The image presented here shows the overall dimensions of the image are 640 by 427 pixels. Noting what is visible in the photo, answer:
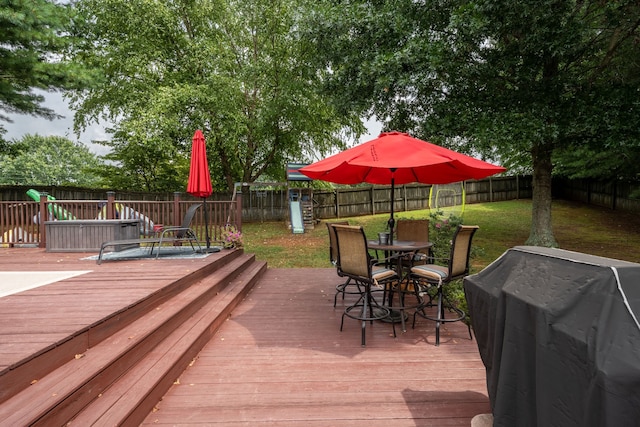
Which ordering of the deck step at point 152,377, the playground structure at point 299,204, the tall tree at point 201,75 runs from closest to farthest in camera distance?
the deck step at point 152,377 < the tall tree at point 201,75 < the playground structure at point 299,204

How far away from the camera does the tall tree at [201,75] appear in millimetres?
13188

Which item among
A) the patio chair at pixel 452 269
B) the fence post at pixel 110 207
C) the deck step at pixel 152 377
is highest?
the fence post at pixel 110 207

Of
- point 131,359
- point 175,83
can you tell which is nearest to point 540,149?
point 131,359

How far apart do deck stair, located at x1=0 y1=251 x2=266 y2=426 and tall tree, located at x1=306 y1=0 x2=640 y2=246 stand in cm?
628

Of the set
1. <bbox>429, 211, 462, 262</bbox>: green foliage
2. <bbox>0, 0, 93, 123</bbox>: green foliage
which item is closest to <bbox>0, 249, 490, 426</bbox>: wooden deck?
<bbox>429, 211, 462, 262</bbox>: green foliage

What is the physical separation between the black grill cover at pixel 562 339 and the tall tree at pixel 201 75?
12084 mm

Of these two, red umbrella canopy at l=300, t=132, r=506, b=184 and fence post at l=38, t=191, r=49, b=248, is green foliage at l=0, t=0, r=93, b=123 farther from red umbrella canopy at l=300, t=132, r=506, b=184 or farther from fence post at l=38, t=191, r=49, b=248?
A: red umbrella canopy at l=300, t=132, r=506, b=184

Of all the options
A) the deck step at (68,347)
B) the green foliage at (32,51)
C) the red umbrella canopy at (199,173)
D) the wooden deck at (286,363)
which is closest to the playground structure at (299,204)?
the green foliage at (32,51)

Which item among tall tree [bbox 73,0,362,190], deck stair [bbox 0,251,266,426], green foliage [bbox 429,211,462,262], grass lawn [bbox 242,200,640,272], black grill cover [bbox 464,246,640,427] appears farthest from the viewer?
tall tree [bbox 73,0,362,190]

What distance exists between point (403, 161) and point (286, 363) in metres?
2.08

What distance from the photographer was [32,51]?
343 inches

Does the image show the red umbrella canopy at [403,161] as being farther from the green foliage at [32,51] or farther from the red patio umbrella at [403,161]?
the green foliage at [32,51]

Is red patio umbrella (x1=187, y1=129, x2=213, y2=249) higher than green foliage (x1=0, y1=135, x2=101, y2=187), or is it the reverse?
green foliage (x1=0, y1=135, x2=101, y2=187)

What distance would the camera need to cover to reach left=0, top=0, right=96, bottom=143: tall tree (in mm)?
7648
